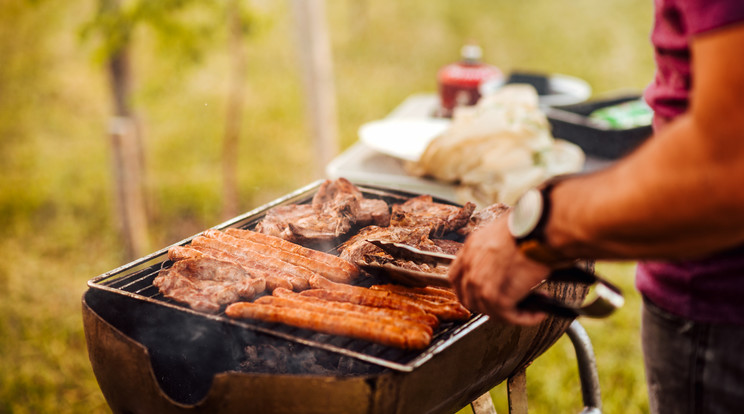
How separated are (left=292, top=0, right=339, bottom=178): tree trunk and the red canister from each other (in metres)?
1.05

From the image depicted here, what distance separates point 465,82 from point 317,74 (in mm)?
1322

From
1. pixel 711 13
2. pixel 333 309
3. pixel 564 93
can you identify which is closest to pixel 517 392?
pixel 333 309

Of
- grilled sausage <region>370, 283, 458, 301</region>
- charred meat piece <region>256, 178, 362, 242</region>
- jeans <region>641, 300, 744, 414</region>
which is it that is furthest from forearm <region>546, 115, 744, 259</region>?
charred meat piece <region>256, 178, 362, 242</region>

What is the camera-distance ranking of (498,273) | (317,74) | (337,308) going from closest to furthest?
1. (498,273)
2. (337,308)
3. (317,74)

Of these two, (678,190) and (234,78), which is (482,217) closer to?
(678,190)

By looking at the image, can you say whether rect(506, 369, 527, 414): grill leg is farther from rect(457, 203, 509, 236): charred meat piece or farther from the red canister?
the red canister

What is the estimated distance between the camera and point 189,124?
995cm

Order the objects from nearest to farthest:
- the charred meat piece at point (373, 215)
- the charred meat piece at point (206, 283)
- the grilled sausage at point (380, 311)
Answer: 1. the grilled sausage at point (380, 311)
2. the charred meat piece at point (206, 283)
3. the charred meat piece at point (373, 215)

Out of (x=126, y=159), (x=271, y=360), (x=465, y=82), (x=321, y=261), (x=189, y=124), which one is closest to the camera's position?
(x=271, y=360)

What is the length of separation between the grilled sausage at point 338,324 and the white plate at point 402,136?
2203 millimetres

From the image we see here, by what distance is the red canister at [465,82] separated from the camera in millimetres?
5074

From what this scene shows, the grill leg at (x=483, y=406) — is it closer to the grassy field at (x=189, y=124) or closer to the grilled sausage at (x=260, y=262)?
the grilled sausage at (x=260, y=262)

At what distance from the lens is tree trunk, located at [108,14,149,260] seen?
5.68m

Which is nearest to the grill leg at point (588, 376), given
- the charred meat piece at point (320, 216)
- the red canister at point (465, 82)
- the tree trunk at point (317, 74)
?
the charred meat piece at point (320, 216)
